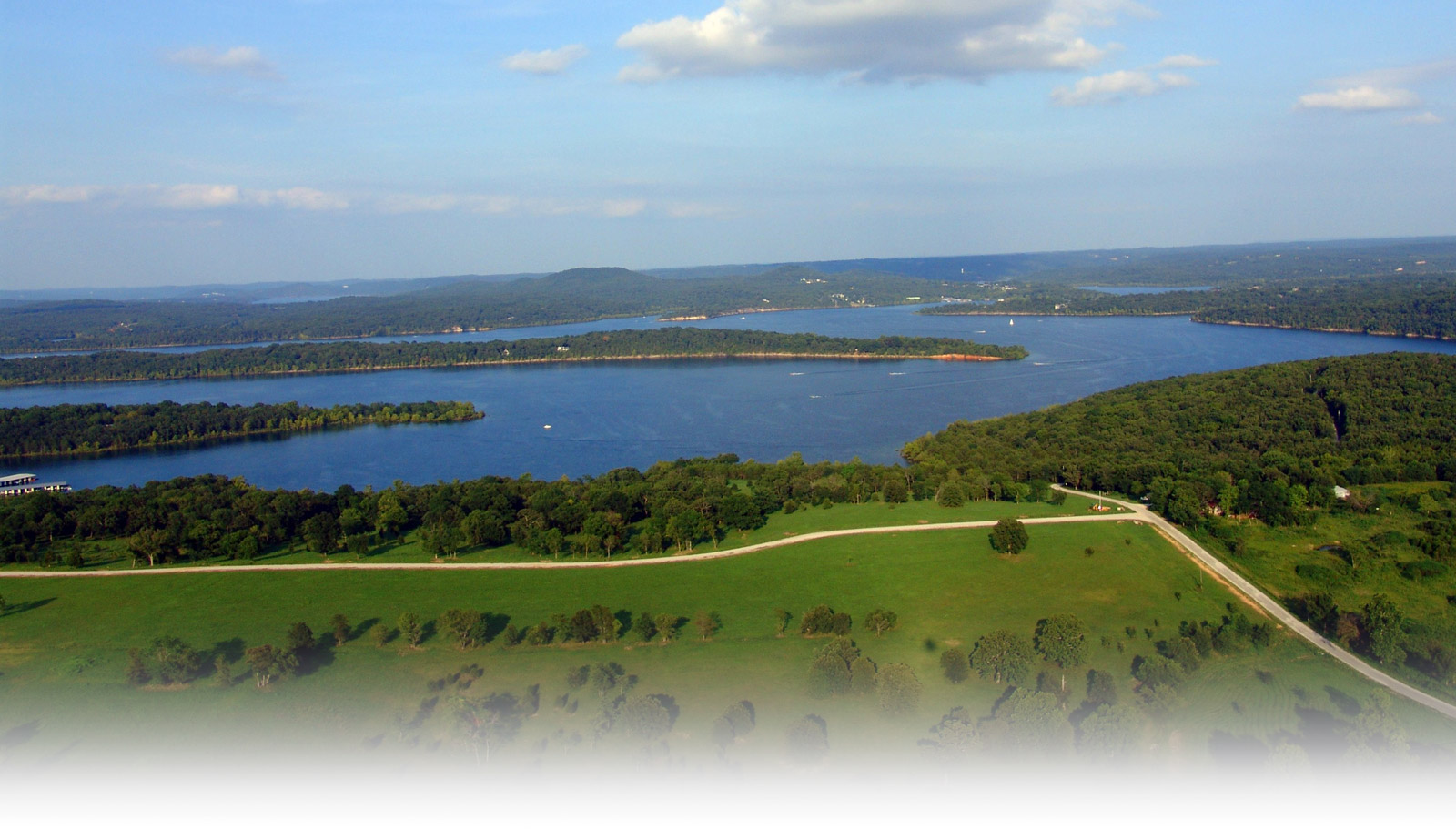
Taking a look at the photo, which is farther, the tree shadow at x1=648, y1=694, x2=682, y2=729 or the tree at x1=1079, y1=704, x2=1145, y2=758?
the tree shadow at x1=648, y1=694, x2=682, y2=729

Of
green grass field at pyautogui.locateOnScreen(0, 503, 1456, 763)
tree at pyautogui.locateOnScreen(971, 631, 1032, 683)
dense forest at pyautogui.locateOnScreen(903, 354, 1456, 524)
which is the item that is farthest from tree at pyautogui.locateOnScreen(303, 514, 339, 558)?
dense forest at pyautogui.locateOnScreen(903, 354, 1456, 524)

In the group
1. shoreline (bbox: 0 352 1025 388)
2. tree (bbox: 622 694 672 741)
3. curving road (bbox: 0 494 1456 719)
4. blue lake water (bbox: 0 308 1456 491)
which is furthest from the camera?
shoreline (bbox: 0 352 1025 388)

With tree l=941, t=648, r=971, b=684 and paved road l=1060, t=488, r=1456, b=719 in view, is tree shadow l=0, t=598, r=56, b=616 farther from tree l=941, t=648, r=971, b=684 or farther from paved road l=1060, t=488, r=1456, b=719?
paved road l=1060, t=488, r=1456, b=719

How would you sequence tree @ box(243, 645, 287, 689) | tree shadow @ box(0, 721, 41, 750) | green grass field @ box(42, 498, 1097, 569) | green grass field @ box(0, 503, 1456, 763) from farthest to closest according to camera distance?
1. green grass field @ box(42, 498, 1097, 569)
2. tree @ box(243, 645, 287, 689)
3. green grass field @ box(0, 503, 1456, 763)
4. tree shadow @ box(0, 721, 41, 750)

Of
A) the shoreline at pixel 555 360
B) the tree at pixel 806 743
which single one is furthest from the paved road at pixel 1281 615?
the shoreline at pixel 555 360

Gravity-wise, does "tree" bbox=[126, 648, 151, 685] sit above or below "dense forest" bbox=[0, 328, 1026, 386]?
below

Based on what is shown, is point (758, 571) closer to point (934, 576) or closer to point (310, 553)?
point (934, 576)

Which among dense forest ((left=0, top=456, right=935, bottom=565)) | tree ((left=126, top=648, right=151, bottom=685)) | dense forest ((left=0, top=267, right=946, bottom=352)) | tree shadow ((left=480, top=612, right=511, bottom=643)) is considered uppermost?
dense forest ((left=0, top=267, right=946, bottom=352))
